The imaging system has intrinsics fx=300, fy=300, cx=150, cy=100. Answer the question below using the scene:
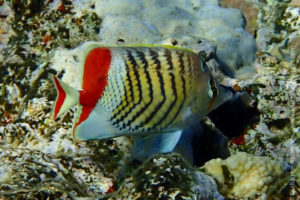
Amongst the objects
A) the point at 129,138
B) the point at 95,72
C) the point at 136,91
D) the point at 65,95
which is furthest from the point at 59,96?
the point at 129,138

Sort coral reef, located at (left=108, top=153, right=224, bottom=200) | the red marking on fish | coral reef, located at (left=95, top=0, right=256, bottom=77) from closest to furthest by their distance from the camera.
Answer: coral reef, located at (left=108, top=153, right=224, bottom=200) < the red marking on fish < coral reef, located at (left=95, top=0, right=256, bottom=77)

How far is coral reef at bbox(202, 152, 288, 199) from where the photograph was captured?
2355 mm

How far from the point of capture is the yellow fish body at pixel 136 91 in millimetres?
1936

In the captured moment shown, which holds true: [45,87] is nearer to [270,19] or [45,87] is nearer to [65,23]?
[65,23]

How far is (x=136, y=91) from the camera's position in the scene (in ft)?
6.42

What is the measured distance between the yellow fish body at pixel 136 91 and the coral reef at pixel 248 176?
64 centimetres

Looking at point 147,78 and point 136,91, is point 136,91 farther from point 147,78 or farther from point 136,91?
point 147,78

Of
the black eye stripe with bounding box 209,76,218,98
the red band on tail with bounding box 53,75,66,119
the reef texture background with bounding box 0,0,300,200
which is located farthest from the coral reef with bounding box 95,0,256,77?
the red band on tail with bounding box 53,75,66,119

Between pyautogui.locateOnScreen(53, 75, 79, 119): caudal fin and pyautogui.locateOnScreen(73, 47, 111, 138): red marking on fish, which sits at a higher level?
pyautogui.locateOnScreen(73, 47, 111, 138): red marking on fish

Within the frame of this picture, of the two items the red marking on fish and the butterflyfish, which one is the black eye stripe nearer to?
the butterflyfish

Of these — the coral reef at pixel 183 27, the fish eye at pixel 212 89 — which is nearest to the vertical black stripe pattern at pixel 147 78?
the fish eye at pixel 212 89

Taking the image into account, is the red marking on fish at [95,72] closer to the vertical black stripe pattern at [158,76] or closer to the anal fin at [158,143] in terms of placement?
the vertical black stripe pattern at [158,76]

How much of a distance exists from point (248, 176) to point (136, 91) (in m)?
1.20

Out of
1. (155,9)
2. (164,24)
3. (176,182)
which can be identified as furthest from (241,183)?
(155,9)
